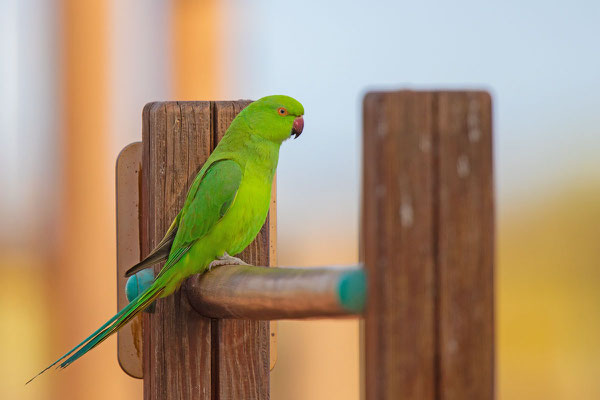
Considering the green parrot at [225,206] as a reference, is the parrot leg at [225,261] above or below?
below

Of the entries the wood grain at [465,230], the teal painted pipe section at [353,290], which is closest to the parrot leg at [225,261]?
the teal painted pipe section at [353,290]

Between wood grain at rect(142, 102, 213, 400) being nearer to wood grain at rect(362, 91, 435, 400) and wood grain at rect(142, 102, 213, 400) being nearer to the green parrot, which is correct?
the green parrot

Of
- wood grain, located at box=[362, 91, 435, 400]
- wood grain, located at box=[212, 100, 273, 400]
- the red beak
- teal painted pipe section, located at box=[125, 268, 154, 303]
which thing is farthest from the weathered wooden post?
the red beak

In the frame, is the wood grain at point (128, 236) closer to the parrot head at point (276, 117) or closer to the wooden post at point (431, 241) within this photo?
the parrot head at point (276, 117)

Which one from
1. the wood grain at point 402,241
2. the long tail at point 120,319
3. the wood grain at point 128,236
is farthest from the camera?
the wood grain at point 128,236

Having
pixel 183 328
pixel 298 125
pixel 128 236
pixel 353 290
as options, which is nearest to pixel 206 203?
pixel 128 236

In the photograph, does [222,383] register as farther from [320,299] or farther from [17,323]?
[17,323]

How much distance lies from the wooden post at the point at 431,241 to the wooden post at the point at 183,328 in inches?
33.8

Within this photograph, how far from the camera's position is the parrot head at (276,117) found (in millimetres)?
1987

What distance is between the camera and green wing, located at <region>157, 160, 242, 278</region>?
179 centimetres

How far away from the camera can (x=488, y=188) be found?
92 cm

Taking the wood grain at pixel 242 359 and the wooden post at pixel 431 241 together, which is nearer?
the wooden post at pixel 431 241

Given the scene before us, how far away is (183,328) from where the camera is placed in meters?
1.72

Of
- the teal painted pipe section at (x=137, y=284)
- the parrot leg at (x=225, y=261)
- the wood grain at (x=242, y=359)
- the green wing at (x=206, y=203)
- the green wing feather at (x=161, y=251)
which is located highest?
the green wing at (x=206, y=203)
